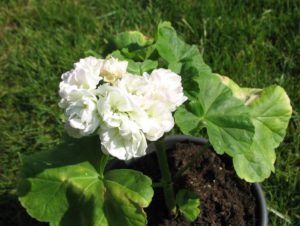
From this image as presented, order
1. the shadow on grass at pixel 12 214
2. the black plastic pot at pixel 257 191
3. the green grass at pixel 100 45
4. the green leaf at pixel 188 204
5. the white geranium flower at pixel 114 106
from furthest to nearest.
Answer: the green grass at pixel 100 45, the shadow on grass at pixel 12 214, the black plastic pot at pixel 257 191, the green leaf at pixel 188 204, the white geranium flower at pixel 114 106

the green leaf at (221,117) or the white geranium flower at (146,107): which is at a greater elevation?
the white geranium flower at (146,107)

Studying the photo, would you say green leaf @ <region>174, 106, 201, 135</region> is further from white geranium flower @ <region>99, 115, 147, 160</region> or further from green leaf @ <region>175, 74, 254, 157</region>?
white geranium flower @ <region>99, 115, 147, 160</region>

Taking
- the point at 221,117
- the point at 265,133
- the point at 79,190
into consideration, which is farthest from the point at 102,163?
Result: the point at 265,133

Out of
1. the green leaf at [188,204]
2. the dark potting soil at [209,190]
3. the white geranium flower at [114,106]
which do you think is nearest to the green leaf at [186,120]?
the white geranium flower at [114,106]

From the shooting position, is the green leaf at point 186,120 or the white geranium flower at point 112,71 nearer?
the white geranium flower at point 112,71

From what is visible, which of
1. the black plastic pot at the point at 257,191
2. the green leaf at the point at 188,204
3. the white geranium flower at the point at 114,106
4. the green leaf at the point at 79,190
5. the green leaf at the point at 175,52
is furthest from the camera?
the black plastic pot at the point at 257,191

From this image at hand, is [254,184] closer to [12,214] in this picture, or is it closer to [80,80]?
[80,80]

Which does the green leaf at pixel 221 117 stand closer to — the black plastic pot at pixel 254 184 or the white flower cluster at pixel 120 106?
the white flower cluster at pixel 120 106

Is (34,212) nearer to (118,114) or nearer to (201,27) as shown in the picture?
(118,114)
